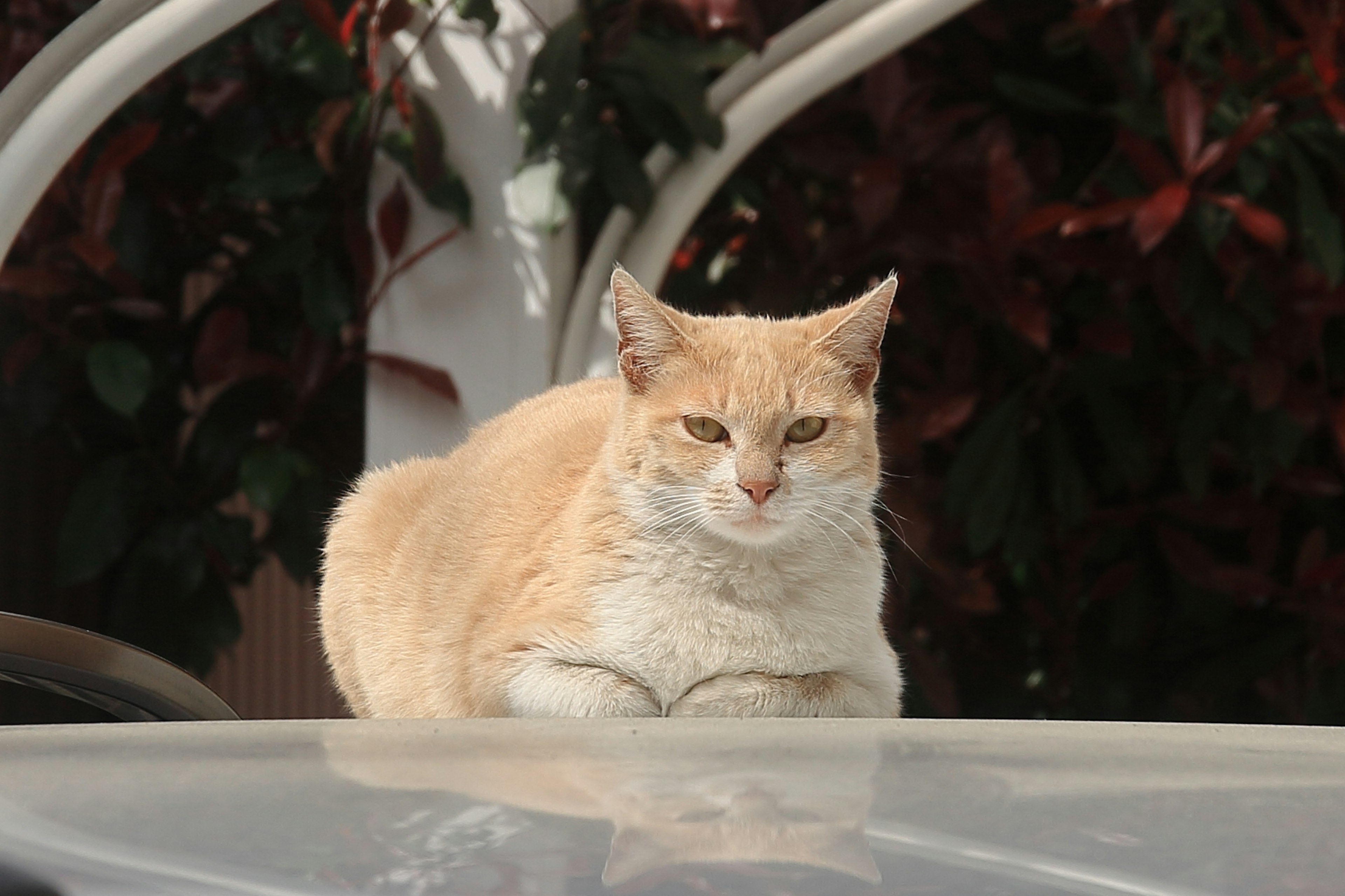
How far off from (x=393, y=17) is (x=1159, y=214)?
1.16 m

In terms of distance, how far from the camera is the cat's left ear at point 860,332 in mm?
1357

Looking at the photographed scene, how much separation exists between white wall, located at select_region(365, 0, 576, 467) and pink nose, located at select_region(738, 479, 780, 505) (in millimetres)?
734

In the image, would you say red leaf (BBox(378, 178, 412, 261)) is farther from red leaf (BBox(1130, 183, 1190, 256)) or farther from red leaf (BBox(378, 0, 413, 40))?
red leaf (BBox(1130, 183, 1190, 256))

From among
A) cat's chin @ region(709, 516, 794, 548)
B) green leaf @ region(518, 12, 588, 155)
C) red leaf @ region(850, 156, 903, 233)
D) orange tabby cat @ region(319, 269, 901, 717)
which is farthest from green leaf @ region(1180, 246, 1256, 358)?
cat's chin @ region(709, 516, 794, 548)

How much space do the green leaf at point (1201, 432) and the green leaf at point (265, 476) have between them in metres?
1.49

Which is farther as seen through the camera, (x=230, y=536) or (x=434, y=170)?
(x=230, y=536)

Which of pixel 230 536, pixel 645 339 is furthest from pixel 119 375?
pixel 645 339

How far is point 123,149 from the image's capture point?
199cm

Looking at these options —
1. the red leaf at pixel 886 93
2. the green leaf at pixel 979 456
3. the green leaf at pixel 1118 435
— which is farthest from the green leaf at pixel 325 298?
the green leaf at pixel 1118 435

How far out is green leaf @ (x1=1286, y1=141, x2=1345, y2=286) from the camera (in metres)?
1.95

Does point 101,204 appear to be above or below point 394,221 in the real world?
above

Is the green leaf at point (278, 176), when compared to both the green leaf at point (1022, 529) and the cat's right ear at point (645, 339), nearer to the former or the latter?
the cat's right ear at point (645, 339)

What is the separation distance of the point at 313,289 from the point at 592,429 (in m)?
0.74

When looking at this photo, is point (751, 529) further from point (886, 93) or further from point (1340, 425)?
point (1340, 425)
